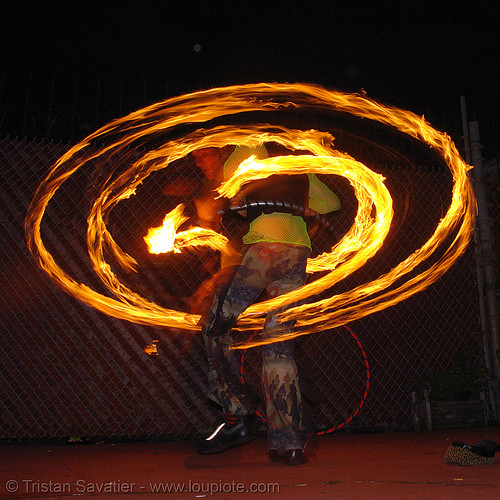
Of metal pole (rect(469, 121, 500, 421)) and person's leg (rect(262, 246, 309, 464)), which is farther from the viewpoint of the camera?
metal pole (rect(469, 121, 500, 421))

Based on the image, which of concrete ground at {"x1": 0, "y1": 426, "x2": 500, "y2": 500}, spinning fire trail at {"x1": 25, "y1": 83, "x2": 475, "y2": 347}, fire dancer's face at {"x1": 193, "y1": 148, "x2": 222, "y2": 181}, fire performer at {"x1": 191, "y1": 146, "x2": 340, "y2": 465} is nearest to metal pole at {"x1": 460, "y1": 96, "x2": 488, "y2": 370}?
spinning fire trail at {"x1": 25, "y1": 83, "x2": 475, "y2": 347}

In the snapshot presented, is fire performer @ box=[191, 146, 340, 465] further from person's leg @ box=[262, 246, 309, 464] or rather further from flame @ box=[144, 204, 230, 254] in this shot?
flame @ box=[144, 204, 230, 254]

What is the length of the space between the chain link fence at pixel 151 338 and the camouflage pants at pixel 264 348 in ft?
5.53

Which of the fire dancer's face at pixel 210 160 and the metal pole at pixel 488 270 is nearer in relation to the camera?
the fire dancer's face at pixel 210 160

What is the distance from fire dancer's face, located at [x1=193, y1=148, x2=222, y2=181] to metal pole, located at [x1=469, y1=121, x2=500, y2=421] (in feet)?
10.9

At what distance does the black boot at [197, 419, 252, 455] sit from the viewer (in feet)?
10.0

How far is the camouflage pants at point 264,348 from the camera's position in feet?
9.48

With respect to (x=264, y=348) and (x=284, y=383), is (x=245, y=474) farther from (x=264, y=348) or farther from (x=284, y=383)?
(x=264, y=348)

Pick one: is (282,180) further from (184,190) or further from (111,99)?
(111,99)

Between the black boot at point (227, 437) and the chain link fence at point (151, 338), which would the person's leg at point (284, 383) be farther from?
the chain link fence at point (151, 338)

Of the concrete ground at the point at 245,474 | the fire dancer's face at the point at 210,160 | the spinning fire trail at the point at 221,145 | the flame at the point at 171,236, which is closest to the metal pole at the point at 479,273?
the spinning fire trail at the point at 221,145

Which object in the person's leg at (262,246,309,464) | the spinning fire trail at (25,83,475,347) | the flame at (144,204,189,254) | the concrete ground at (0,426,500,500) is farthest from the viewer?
the spinning fire trail at (25,83,475,347)

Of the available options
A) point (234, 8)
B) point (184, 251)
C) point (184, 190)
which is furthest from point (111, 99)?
point (184, 251)

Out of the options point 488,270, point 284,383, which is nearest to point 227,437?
point 284,383
